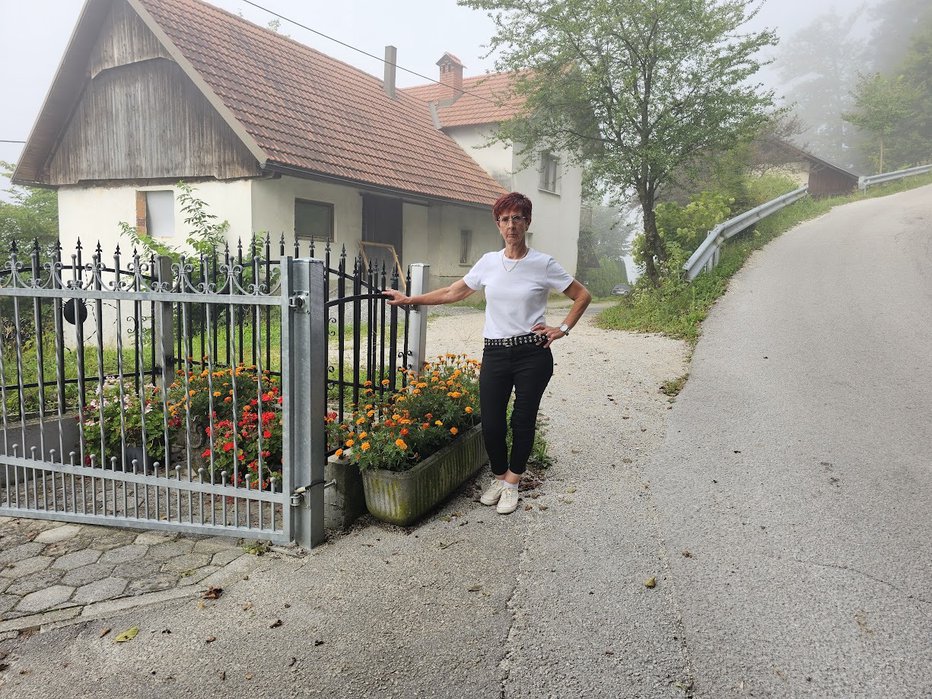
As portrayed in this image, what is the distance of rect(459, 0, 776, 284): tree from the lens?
1101 cm

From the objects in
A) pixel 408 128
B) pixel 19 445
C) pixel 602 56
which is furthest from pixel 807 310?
pixel 408 128

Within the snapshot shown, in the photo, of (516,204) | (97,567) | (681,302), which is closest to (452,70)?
(681,302)

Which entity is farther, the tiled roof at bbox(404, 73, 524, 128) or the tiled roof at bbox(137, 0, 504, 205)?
the tiled roof at bbox(404, 73, 524, 128)

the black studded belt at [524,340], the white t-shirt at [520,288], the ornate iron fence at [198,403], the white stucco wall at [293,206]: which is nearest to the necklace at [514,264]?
the white t-shirt at [520,288]

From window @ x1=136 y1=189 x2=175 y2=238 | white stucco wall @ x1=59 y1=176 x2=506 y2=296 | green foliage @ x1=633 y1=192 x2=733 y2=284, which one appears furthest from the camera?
green foliage @ x1=633 y1=192 x2=733 y2=284

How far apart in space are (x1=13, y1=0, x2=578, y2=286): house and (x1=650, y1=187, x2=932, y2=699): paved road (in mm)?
8016

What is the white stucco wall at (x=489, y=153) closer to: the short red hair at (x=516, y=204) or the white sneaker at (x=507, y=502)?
the short red hair at (x=516, y=204)

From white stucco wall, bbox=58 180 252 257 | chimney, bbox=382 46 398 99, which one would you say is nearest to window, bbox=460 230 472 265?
chimney, bbox=382 46 398 99

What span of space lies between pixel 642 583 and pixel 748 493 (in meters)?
1.41

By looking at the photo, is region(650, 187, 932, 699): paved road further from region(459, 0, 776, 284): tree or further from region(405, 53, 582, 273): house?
region(405, 53, 582, 273): house

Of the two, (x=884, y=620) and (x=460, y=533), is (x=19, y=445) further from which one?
(x=884, y=620)

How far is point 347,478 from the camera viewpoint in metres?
3.67

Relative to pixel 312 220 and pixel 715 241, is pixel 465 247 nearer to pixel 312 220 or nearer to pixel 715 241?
pixel 312 220

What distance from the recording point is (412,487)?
360cm
